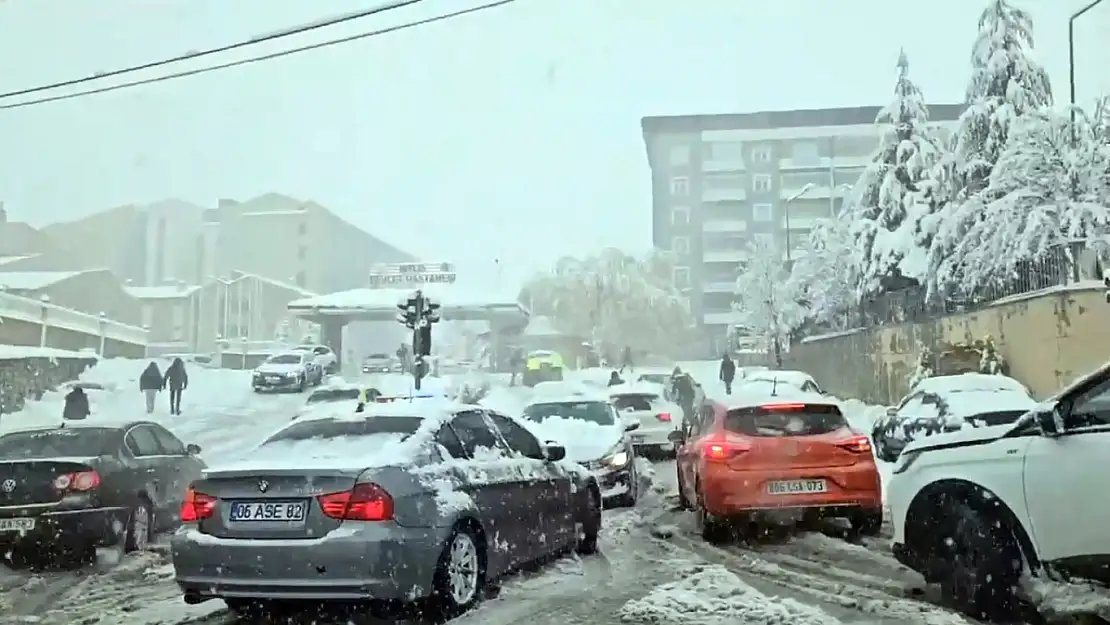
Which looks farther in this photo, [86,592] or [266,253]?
[266,253]

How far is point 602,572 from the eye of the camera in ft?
23.7

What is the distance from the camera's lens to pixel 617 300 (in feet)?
37.6

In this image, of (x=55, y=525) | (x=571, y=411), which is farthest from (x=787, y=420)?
(x=55, y=525)

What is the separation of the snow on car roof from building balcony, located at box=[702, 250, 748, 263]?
2328mm

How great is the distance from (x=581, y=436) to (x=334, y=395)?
3718 millimetres

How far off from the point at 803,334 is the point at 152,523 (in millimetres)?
6946

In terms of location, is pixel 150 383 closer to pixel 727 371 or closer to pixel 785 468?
pixel 727 371

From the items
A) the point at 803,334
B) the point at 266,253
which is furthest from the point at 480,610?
the point at 266,253

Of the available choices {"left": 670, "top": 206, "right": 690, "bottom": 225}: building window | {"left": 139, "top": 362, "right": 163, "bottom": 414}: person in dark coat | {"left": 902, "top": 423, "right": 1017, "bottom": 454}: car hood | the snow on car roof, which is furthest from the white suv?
{"left": 139, "top": 362, "right": 163, "bottom": 414}: person in dark coat

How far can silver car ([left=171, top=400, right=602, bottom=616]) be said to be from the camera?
5254 millimetres

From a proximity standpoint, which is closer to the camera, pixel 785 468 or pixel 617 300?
pixel 785 468

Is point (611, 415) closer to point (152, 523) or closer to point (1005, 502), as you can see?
point (152, 523)

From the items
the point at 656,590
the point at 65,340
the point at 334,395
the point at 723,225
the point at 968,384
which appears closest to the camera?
the point at 656,590

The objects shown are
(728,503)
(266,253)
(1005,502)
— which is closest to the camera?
(1005,502)
